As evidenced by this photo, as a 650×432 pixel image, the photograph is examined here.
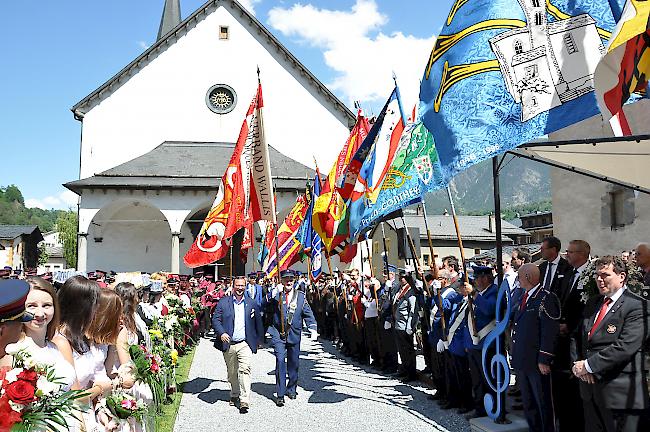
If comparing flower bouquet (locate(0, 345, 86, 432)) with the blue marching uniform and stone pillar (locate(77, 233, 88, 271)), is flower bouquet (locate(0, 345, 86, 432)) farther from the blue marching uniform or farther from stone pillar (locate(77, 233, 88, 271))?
stone pillar (locate(77, 233, 88, 271))

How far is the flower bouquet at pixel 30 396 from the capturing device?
248cm

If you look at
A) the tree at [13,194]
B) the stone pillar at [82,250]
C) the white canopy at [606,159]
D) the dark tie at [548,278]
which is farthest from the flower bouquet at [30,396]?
the tree at [13,194]

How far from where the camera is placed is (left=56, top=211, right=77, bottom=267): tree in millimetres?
56562

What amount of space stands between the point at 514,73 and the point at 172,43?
28529mm

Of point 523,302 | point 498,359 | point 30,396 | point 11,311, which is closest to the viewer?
point 30,396

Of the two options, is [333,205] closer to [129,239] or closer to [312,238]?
[312,238]

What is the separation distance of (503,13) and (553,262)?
107 inches

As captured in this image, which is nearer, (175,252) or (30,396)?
(30,396)

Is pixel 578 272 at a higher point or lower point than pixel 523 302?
higher

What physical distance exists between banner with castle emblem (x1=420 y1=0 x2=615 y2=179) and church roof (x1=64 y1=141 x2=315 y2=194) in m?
19.7

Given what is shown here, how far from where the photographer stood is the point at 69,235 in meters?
58.2

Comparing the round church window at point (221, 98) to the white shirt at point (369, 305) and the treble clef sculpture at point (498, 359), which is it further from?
the treble clef sculpture at point (498, 359)

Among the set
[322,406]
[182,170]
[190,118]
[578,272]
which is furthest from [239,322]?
[190,118]

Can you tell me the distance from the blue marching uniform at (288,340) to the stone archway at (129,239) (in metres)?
19.8
